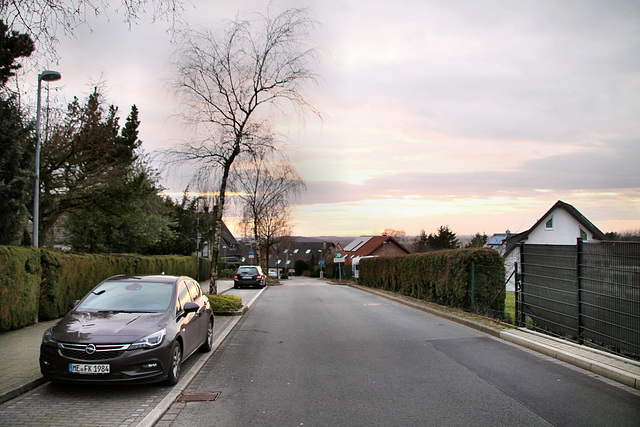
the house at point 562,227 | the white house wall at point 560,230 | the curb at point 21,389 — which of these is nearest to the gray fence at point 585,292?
the curb at point 21,389

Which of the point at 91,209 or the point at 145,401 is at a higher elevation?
the point at 91,209

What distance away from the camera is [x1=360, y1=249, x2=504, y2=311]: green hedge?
1385cm

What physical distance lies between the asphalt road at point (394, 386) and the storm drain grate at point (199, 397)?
5.2 inches

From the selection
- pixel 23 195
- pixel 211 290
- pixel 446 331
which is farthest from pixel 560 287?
pixel 23 195

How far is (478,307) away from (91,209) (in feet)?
71.3

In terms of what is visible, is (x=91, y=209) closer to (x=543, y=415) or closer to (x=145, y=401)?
(x=145, y=401)

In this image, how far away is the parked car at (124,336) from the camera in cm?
616

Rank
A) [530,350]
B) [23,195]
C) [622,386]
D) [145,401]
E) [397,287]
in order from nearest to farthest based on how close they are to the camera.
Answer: [145,401] < [622,386] < [530,350] < [23,195] < [397,287]

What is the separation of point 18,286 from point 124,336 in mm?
6109

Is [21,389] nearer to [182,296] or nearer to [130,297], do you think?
[130,297]

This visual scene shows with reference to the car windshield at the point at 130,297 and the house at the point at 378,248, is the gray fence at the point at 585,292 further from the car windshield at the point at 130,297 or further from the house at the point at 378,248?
the house at the point at 378,248

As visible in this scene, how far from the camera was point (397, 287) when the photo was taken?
25.5 meters

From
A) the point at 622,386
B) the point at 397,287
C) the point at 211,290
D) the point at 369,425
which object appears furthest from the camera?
the point at 397,287

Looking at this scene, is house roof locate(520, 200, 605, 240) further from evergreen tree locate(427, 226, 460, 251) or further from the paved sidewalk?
the paved sidewalk
